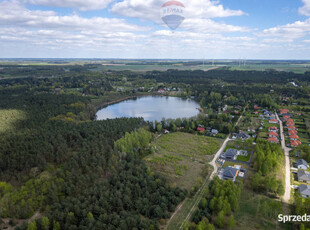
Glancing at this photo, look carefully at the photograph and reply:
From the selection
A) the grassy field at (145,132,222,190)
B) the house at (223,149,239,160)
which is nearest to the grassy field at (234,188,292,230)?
the grassy field at (145,132,222,190)

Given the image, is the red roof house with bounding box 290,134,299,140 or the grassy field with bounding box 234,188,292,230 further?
the red roof house with bounding box 290,134,299,140

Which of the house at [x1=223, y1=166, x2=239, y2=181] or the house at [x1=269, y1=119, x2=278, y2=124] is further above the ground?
the house at [x1=269, y1=119, x2=278, y2=124]

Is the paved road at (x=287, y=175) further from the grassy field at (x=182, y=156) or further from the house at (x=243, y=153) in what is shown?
the grassy field at (x=182, y=156)

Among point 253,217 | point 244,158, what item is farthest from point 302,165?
point 253,217

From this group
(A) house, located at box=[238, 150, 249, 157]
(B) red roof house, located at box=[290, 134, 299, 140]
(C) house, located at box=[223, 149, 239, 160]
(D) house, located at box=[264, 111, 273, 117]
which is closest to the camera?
(C) house, located at box=[223, 149, 239, 160]

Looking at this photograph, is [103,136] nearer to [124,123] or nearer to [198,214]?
[124,123]

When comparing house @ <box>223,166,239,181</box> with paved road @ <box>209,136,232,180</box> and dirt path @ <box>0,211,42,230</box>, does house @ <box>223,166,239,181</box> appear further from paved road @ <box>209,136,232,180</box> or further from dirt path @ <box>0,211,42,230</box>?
dirt path @ <box>0,211,42,230</box>
